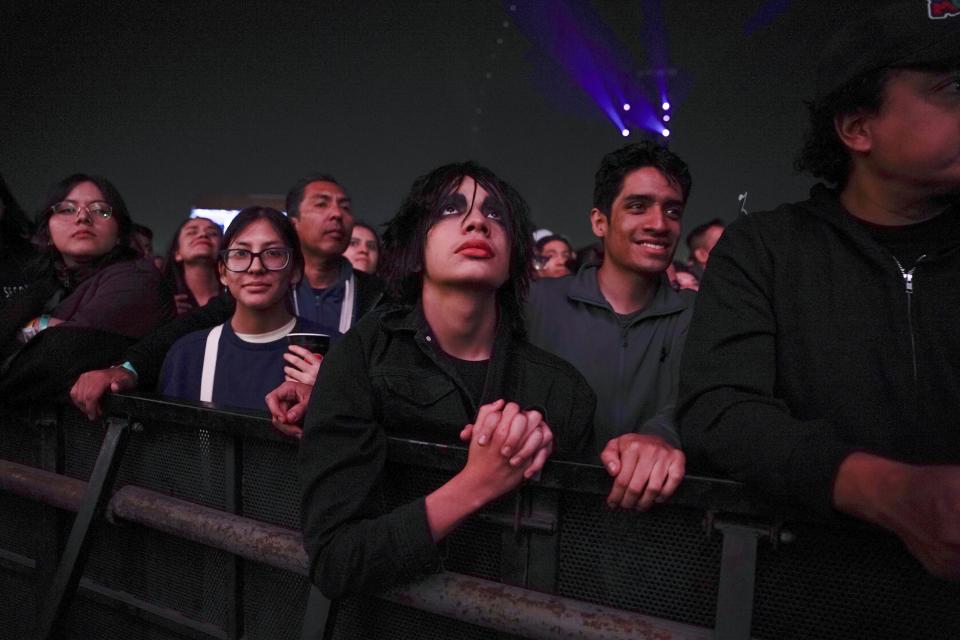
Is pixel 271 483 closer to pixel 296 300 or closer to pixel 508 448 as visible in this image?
pixel 508 448

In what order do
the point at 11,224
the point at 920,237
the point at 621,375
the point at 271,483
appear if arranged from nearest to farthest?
the point at 920,237 < the point at 271,483 < the point at 621,375 < the point at 11,224

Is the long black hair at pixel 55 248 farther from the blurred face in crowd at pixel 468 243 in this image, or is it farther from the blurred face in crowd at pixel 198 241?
the blurred face in crowd at pixel 468 243

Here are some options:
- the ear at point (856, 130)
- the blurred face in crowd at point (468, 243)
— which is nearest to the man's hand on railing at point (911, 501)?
the ear at point (856, 130)

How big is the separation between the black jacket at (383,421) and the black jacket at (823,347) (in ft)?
0.96

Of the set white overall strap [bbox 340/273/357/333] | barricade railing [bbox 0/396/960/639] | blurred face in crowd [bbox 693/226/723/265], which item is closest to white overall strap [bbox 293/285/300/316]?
white overall strap [bbox 340/273/357/333]

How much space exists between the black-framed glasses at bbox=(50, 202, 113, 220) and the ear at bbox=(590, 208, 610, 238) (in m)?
2.22

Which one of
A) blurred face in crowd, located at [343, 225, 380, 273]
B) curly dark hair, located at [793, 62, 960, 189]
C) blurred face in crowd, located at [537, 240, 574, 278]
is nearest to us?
curly dark hair, located at [793, 62, 960, 189]

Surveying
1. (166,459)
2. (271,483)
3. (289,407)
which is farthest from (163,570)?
(289,407)

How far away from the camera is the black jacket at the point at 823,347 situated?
117 centimetres

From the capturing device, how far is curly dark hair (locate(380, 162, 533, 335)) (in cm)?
181

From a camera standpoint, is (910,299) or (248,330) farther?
(248,330)

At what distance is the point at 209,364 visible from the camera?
8.16 feet

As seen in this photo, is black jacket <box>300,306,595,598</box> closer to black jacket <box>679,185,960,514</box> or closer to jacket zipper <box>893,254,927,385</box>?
black jacket <box>679,185,960,514</box>

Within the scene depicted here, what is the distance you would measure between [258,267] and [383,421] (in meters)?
1.39
